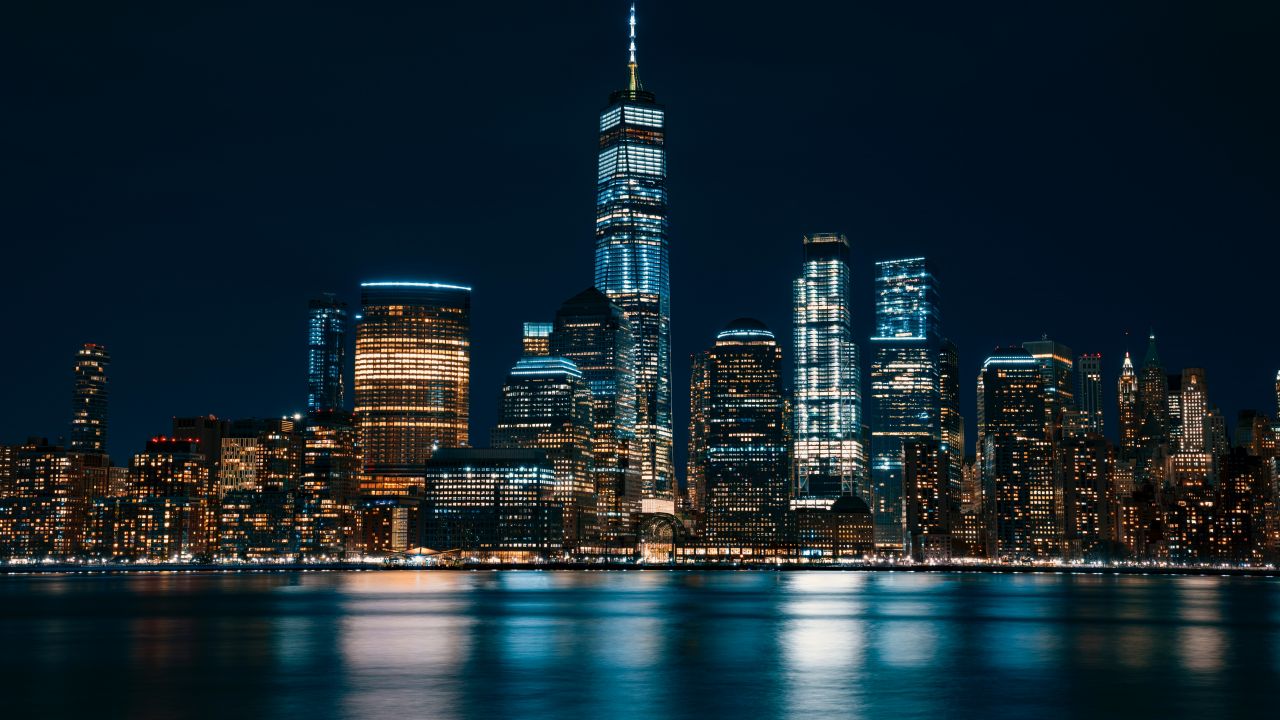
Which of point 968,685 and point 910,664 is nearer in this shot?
point 968,685

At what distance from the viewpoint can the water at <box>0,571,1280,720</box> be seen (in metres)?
61.2

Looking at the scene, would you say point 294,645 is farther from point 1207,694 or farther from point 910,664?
point 1207,694

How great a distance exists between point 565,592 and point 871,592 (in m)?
38.6

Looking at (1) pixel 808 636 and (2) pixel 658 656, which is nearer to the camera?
(2) pixel 658 656

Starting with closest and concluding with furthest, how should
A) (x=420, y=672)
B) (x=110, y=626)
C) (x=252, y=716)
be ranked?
(x=252, y=716), (x=420, y=672), (x=110, y=626)

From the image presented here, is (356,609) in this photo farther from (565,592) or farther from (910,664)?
(910,664)

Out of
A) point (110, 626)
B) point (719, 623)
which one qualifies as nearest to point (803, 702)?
point (719, 623)

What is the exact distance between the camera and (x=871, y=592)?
18625 cm

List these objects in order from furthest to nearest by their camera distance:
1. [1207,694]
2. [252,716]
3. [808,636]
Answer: [808,636], [1207,694], [252,716]

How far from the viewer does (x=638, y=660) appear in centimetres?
8119

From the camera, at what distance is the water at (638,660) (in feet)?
201

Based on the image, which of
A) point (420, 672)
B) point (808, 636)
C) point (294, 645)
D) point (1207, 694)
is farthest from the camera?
point (808, 636)

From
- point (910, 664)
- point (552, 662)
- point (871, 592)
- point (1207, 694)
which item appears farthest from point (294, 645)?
point (871, 592)

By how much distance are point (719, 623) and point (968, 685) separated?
4679cm
